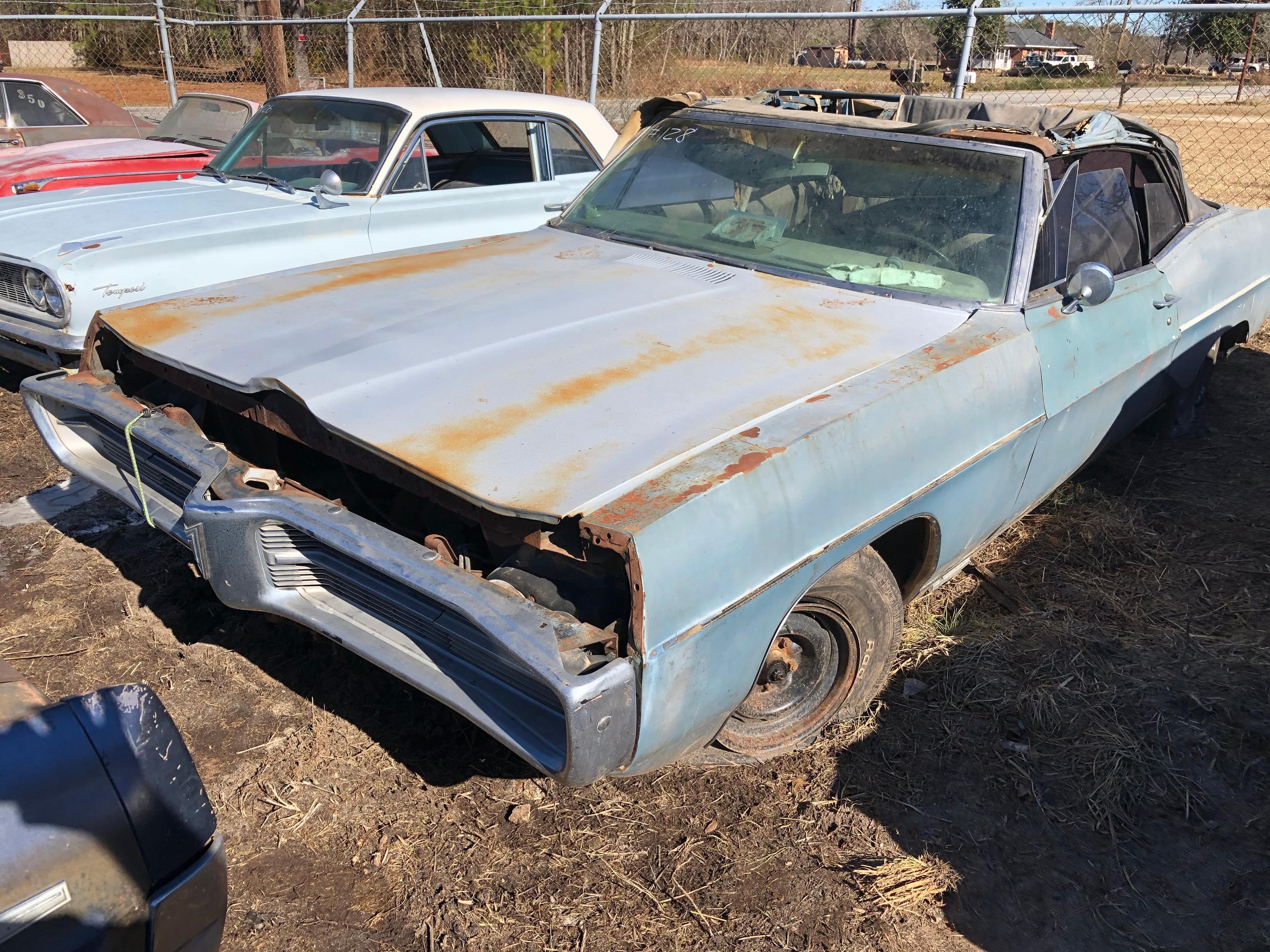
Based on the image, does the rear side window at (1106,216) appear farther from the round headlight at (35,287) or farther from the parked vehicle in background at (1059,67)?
the parked vehicle in background at (1059,67)

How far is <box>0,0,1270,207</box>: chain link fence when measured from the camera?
36.0ft

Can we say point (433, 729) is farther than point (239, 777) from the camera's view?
Yes

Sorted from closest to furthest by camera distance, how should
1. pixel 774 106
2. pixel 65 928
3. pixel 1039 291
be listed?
pixel 65 928 < pixel 1039 291 < pixel 774 106

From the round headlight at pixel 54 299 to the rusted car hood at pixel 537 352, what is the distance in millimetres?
1621

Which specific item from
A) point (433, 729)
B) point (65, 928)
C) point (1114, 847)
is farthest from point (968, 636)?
point (65, 928)

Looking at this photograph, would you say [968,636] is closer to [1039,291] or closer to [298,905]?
[1039,291]

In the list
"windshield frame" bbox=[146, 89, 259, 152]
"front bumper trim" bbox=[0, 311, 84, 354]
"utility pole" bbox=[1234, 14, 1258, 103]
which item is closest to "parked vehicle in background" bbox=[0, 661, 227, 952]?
"front bumper trim" bbox=[0, 311, 84, 354]


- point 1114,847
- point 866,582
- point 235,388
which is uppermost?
point 235,388

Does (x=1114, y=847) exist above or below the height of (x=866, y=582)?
below

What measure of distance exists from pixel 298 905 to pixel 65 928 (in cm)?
101

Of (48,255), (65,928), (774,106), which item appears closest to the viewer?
(65,928)

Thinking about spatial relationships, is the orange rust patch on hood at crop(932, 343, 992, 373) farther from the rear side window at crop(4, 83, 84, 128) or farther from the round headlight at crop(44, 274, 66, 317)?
the rear side window at crop(4, 83, 84, 128)

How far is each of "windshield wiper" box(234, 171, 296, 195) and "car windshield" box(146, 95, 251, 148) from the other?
7.17ft

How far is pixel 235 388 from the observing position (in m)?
2.56
